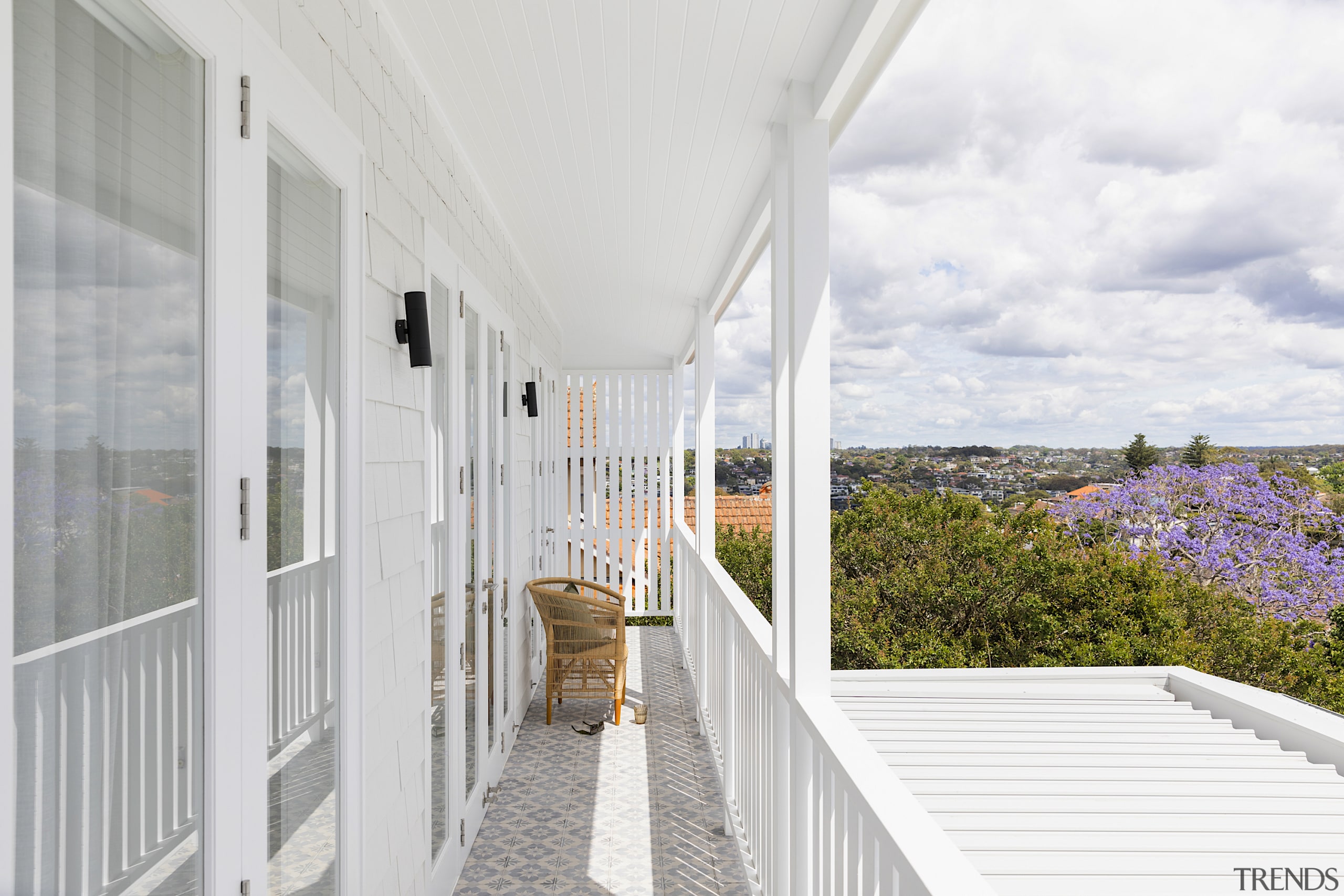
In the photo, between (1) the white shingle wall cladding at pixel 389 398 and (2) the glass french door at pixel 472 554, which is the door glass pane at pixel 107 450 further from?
(2) the glass french door at pixel 472 554

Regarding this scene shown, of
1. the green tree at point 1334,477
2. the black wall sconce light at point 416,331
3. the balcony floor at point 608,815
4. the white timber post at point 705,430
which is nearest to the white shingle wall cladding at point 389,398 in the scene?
the black wall sconce light at point 416,331

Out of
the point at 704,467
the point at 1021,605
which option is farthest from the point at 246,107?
the point at 1021,605

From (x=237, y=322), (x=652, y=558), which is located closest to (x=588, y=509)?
(x=652, y=558)

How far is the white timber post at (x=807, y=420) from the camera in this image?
7.07 feet

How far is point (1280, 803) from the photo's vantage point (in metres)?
2.19

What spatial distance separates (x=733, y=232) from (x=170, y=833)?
130 inches

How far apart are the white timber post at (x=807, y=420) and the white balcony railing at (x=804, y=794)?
0.06ft

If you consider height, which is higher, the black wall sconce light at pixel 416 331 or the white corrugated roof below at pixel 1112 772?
the black wall sconce light at pixel 416 331

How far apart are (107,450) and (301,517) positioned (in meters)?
0.61

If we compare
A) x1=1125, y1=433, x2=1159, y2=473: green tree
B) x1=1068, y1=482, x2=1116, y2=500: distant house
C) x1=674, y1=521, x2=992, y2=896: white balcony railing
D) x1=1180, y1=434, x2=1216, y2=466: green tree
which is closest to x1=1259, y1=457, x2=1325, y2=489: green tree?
x1=1180, y1=434, x2=1216, y2=466: green tree

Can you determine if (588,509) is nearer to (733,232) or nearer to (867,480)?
→ (867,480)

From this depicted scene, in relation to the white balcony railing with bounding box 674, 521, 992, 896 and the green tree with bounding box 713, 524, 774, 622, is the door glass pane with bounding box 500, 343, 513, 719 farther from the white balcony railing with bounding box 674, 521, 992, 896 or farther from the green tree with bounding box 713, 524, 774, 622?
the green tree with bounding box 713, 524, 774, 622

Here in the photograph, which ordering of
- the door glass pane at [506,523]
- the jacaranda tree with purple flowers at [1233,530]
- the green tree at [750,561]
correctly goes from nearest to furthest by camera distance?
the jacaranda tree with purple flowers at [1233,530] → the door glass pane at [506,523] → the green tree at [750,561]

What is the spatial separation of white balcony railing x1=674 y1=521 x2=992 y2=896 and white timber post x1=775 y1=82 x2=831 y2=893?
0.8 inches
